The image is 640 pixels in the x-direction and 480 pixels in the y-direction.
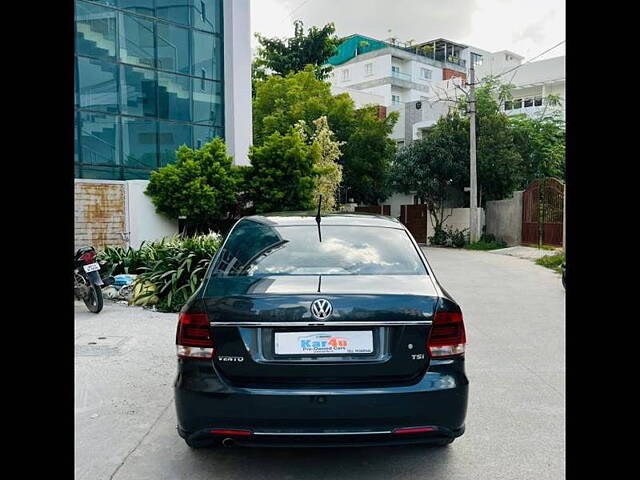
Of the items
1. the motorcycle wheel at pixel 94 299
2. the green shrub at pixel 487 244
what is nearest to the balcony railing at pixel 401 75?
the green shrub at pixel 487 244

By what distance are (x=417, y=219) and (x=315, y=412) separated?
23.2 meters

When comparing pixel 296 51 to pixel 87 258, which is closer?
pixel 87 258

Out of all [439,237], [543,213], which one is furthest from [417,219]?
[543,213]

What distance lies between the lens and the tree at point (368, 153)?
24.5m

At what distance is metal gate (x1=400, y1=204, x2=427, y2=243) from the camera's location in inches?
988

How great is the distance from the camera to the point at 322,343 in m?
2.85

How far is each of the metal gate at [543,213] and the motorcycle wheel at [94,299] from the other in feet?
46.9

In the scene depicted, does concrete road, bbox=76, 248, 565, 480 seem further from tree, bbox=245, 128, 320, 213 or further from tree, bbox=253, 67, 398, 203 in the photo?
tree, bbox=253, 67, 398, 203

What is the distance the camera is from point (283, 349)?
9.30 ft

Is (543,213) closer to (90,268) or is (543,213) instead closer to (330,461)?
(90,268)

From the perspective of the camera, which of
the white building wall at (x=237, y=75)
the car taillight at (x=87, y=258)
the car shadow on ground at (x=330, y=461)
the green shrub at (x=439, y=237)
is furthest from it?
the green shrub at (x=439, y=237)

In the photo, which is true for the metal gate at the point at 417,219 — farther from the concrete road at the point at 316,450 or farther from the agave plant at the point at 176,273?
the concrete road at the point at 316,450
